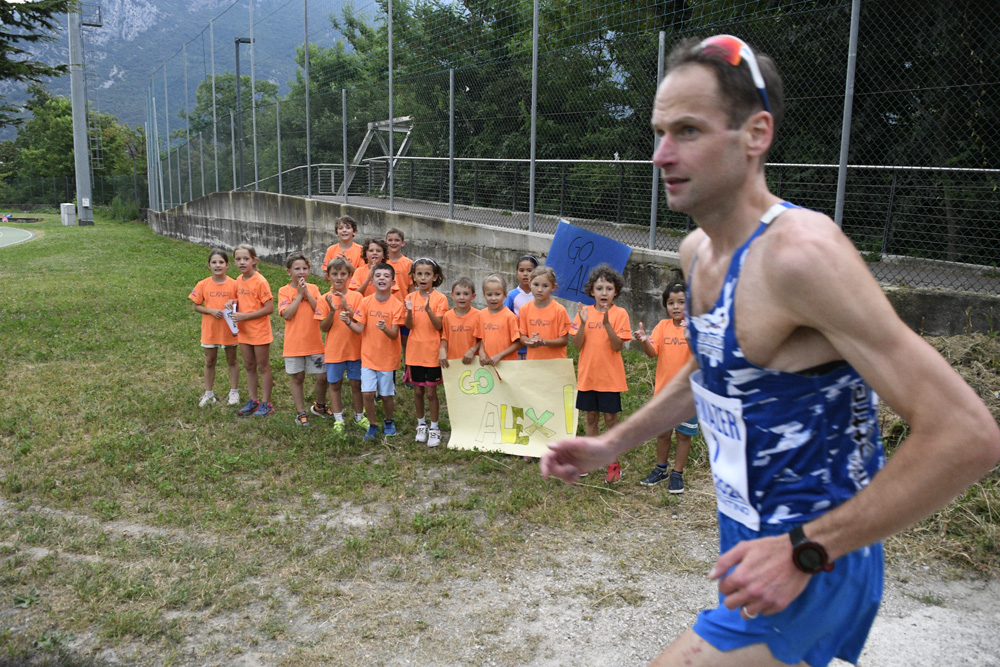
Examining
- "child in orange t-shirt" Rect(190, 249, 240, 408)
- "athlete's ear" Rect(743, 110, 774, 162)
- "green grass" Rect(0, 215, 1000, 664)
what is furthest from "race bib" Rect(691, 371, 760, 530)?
"child in orange t-shirt" Rect(190, 249, 240, 408)

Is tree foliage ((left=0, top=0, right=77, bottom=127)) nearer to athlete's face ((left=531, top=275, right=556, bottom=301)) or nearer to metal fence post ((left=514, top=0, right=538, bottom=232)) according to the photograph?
metal fence post ((left=514, top=0, right=538, bottom=232))

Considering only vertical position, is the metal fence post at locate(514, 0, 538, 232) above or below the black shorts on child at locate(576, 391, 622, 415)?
above

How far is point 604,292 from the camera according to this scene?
6469 millimetres

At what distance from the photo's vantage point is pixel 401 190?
48.6ft

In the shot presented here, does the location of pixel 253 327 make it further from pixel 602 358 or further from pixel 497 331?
pixel 602 358

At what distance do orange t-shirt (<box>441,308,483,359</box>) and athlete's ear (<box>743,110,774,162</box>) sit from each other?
18.2 ft

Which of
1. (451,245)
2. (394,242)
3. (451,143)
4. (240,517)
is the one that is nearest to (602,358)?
(240,517)

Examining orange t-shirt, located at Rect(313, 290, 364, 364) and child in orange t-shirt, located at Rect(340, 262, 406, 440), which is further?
orange t-shirt, located at Rect(313, 290, 364, 364)

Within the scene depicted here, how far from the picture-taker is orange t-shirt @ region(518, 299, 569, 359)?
6.96 m

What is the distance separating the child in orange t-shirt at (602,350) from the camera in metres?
6.50

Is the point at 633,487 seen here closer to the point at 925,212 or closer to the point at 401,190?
the point at 925,212

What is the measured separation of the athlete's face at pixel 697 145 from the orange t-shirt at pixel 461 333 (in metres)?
5.50

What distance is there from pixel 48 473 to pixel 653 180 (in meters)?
6.75

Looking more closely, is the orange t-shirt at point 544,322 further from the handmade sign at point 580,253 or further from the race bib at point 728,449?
the race bib at point 728,449
